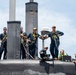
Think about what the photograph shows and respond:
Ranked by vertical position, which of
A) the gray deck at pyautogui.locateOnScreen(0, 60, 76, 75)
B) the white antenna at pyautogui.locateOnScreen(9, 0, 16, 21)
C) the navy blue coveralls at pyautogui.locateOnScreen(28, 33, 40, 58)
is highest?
the white antenna at pyautogui.locateOnScreen(9, 0, 16, 21)

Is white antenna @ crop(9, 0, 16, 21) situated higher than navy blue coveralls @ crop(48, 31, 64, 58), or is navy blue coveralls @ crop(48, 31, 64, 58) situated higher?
white antenna @ crop(9, 0, 16, 21)

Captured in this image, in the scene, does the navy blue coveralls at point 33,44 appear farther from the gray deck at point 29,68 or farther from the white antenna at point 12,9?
the gray deck at point 29,68

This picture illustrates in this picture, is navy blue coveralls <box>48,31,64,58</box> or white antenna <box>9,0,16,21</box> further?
navy blue coveralls <box>48,31,64,58</box>

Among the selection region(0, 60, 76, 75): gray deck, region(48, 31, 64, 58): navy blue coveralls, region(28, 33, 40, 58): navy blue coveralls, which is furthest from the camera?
region(28, 33, 40, 58): navy blue coveralls

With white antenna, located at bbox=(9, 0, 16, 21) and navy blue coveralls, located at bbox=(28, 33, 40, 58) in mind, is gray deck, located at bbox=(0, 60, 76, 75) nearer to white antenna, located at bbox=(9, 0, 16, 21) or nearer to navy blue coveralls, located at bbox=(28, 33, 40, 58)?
navy blue coveralls, located at bbox=(28, 33, 40, 58)

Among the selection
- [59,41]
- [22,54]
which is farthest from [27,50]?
[59,41]

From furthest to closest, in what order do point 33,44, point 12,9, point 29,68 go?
point 33,44
point 12,9
point 29,68

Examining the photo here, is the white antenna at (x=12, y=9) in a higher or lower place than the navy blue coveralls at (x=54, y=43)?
higher

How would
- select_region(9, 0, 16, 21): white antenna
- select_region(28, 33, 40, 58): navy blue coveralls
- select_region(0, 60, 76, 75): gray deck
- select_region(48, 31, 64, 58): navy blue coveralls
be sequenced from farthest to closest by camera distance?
1. select_region(28, 33, 40, 58): navy blue coveralls
2. select_region(48, 31, 64, 58): navy blue coveralls
3. select_region(9, 0, 16, 21): white antenna
4. select_region(0, 60, 76, 75): gray deck

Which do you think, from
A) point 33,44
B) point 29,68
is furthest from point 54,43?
point 29,68

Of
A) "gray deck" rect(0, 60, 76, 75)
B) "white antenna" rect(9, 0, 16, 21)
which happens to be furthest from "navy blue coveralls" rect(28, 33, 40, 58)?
"gray deck" rect(0, 60, 76, 75)

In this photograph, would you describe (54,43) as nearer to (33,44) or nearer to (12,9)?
(33,44)

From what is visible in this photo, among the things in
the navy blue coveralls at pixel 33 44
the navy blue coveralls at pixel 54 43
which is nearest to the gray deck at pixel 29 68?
the navy blue coveralls at pixel 54 43

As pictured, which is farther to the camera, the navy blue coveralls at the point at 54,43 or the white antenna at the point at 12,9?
the navy blue coveralls at the point at 54,43
